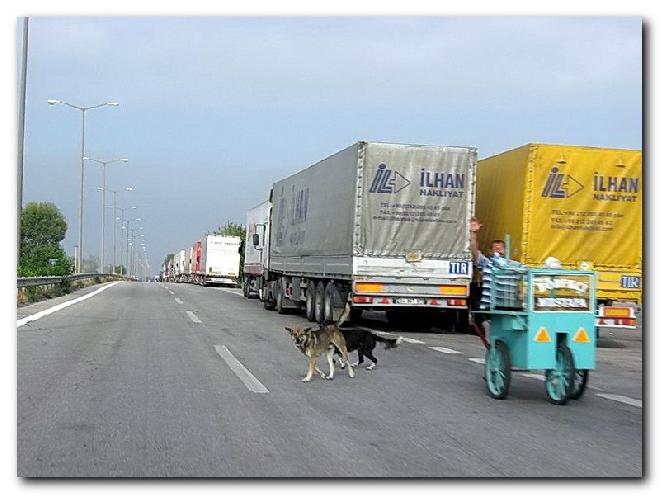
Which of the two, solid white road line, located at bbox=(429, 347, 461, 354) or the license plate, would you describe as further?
the license plate

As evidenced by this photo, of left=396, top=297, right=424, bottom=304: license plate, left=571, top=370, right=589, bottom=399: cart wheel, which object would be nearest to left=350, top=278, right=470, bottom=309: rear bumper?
left=396, top=297, right=424, bottom=304: license plate

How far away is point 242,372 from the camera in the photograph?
38.4 ft

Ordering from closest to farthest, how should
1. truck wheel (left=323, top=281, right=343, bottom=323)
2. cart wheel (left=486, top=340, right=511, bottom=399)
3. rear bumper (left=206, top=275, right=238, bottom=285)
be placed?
cart wheel (left=486, top=340, right=511, bottom=399), truck wheel (left=323, top=281, right=343, bottom=323), rear bumper (left=206, top=275, right=238, bottom=285)

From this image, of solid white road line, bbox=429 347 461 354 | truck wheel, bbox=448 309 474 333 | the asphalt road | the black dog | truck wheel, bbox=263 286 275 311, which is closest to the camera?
the asphalt road

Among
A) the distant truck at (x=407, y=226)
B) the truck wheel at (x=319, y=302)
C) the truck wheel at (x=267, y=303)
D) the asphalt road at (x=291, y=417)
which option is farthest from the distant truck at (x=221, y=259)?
the asphalt road at (x=291, y=417)

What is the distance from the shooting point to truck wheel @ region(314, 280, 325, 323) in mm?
20766

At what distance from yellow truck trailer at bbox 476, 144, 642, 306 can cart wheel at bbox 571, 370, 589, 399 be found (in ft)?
23.3

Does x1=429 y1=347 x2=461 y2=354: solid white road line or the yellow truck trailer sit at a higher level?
the yellow truck trailer

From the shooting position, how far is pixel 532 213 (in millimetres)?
16844

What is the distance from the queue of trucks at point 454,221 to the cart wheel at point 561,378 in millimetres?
6014

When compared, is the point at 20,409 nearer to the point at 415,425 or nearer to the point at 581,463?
the point at 415,425

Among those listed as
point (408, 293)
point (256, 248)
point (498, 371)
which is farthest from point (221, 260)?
point (498, 371)

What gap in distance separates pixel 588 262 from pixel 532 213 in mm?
1496

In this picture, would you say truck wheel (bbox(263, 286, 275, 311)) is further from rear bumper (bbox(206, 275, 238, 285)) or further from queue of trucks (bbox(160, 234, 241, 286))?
rear bumper (bbox(206, 275, 238, 285))
